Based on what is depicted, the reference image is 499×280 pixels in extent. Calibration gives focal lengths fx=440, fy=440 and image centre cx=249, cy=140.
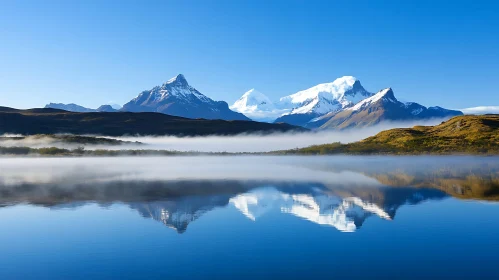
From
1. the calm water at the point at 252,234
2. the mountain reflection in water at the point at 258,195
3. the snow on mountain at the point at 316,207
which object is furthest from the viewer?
the mountain reflection in water at the point at 258,195

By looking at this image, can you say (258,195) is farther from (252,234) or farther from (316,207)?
(252,234)

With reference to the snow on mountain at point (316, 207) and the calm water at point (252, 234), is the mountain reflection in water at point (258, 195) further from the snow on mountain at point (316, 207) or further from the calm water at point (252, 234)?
the calm water at point (252, 234)

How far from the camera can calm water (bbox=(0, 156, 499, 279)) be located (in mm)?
24802

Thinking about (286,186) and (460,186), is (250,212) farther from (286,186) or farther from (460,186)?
(460,186)

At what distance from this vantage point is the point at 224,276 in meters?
23.6

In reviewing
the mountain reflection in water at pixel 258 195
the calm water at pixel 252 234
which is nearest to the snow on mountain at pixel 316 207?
the mountain reflection in water at pixel 258 195

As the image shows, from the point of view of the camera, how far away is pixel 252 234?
33.6m

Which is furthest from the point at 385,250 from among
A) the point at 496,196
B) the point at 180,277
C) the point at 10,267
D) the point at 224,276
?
the point at 496,196

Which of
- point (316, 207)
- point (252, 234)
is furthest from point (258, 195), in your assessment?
point (252, 234)

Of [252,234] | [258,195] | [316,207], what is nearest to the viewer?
[252,234]

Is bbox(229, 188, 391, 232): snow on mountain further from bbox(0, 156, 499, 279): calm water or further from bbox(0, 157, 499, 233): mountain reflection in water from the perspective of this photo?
bbox(0, 156, 499, 279): calm water

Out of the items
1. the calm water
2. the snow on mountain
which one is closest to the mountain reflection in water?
the snow on mountain

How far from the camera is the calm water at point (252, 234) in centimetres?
2480

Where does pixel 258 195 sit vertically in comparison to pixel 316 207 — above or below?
below
